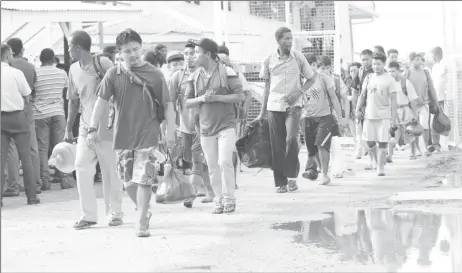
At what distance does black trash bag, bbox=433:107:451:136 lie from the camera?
16188mm

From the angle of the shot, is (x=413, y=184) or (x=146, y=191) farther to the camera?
(x=413, y=184)

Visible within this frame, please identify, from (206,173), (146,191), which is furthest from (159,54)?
(146,191)

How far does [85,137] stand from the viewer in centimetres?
895

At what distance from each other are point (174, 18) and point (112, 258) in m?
14.3

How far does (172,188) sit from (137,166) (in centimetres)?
101

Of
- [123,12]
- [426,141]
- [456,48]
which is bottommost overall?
[426,141]

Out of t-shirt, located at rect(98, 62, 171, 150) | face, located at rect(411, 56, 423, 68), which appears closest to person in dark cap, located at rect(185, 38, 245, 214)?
t-shirt, located at rect(98, 62, 171, 150)

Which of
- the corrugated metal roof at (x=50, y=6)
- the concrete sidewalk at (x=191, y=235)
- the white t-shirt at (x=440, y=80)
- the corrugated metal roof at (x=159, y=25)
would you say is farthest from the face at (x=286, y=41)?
the corrugated metal roof at (x=159, y=25)

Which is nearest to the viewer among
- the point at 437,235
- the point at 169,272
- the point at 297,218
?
the point at 169,272

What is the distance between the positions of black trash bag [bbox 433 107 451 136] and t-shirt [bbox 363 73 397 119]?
301cm

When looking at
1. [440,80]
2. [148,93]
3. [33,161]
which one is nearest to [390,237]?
[148,93]

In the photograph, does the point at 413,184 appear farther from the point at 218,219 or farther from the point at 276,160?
the point at 218,219

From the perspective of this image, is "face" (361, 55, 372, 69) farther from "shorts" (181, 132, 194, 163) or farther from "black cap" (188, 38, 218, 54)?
"black cap" (188, 38, 218, 54)

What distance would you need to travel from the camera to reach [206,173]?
11070mm
